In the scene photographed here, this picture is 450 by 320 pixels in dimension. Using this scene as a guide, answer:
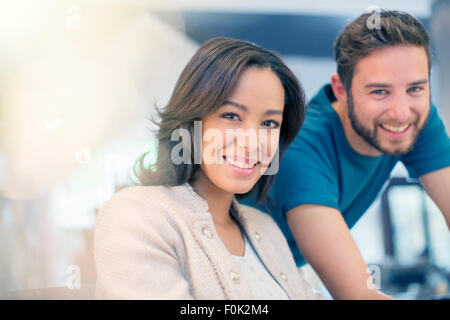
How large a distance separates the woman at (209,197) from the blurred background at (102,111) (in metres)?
0.21

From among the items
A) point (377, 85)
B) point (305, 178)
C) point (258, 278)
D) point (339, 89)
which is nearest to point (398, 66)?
point (377, 85)

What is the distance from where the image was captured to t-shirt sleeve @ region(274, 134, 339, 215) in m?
0.93

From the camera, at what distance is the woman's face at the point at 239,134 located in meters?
0.75

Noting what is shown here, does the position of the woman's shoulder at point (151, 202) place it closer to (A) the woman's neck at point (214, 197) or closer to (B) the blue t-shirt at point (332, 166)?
(A) the woman's neck at point (214, 197)

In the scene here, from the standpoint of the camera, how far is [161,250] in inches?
26.5

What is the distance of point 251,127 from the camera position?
2.49ft

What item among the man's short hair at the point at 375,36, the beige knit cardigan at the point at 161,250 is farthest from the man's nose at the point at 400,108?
the beige knit cardigan at the point at 161,250

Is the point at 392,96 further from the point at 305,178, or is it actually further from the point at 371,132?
the point at 305,178

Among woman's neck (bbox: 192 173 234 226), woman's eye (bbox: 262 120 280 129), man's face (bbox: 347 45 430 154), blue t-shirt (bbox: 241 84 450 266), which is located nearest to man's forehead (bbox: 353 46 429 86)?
man's face (bbox: 347 45 430 154)

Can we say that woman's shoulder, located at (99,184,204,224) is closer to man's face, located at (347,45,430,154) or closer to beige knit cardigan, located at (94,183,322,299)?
beige knit cardigan, located at (94,183,322,299)

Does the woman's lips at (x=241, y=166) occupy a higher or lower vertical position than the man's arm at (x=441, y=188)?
higher

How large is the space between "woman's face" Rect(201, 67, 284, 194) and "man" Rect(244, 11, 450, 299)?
21 centimetres

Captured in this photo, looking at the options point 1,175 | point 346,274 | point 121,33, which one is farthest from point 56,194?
point 346,274
